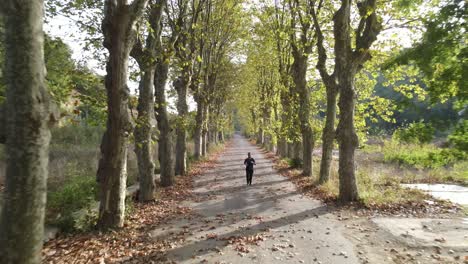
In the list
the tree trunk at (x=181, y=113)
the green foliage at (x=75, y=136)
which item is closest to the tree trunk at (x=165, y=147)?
the tree trunk at (x=181, y=113)

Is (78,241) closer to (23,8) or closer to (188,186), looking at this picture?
→ (23,8)

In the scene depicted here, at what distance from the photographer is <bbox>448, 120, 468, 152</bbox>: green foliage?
4965 mm

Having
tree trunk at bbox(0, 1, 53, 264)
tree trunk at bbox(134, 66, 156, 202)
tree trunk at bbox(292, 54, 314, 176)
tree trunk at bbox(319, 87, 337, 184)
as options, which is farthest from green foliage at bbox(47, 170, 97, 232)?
tree trunk at bbox(292, 54, 314, 176)

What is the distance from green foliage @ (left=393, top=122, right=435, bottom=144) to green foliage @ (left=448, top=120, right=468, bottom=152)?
12.4 inches

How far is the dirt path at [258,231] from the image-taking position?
22.4 feet

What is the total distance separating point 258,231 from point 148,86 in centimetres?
621

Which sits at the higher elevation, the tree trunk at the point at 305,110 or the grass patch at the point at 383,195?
the tree trunk at the point at 305,110

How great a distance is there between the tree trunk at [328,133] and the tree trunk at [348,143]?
227cm

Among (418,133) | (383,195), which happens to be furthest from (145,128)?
(383,195)

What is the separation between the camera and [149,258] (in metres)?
6.69

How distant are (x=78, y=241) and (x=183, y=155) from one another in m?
11.8

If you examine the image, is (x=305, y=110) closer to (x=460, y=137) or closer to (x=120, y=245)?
(x=460, y=137)

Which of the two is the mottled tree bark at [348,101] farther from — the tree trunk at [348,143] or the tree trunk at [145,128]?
the tree trunk at [145,128]

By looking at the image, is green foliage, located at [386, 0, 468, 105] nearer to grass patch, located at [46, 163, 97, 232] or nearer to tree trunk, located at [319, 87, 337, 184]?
grass patch, located at [46, 163, 97, 232]
